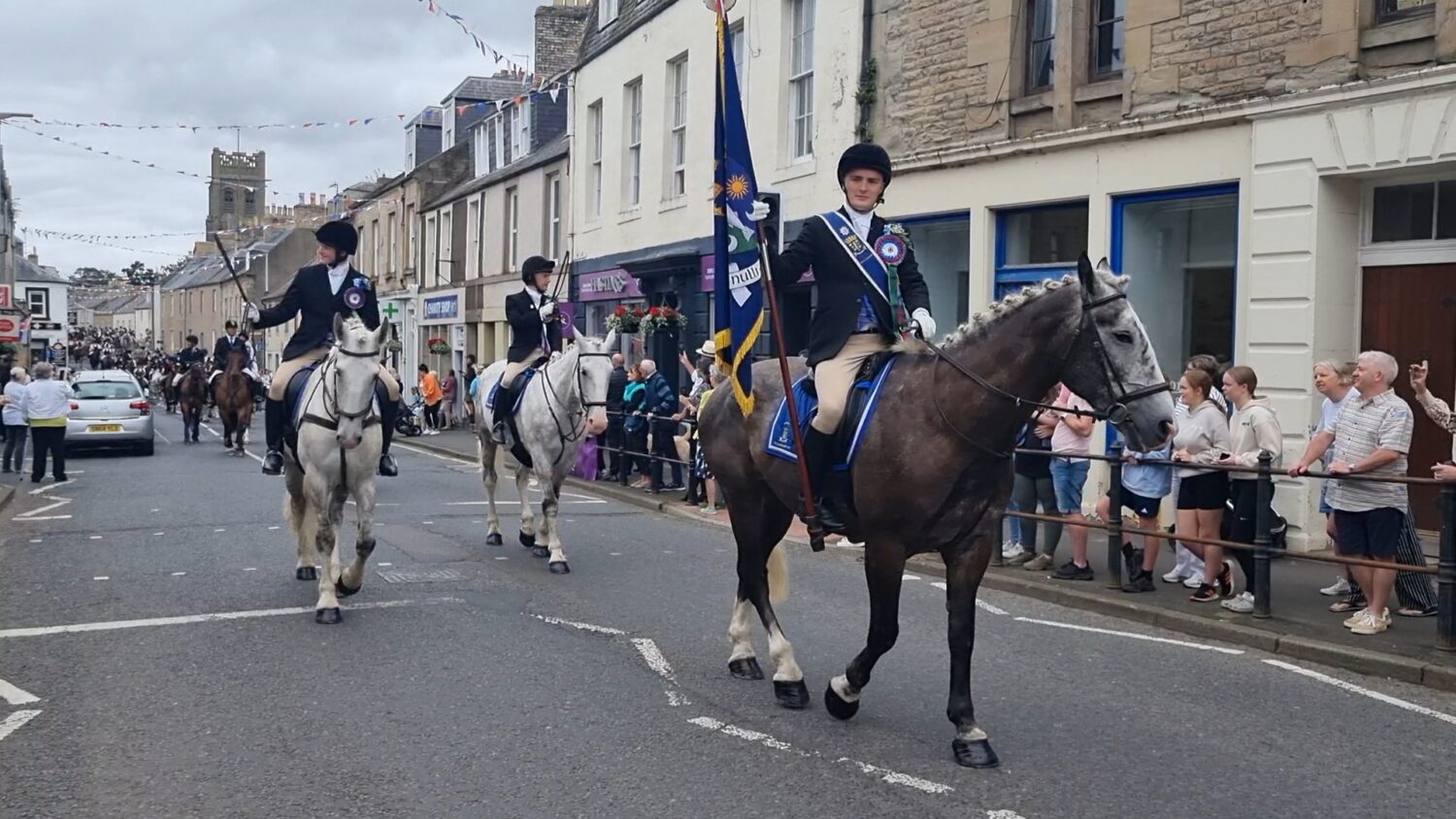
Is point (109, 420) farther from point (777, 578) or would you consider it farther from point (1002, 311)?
point (1002, 311)

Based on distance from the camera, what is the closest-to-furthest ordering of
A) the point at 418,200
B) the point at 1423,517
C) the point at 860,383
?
the point at 860,383 < the point at 1423,517 < the point at 418,200

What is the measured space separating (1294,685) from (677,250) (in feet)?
58.9

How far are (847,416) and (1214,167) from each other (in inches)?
343

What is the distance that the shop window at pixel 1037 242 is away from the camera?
15188 mm

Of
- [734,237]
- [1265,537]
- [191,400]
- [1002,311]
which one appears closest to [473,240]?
[191,400]

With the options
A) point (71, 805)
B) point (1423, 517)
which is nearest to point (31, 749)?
point (71, 805)

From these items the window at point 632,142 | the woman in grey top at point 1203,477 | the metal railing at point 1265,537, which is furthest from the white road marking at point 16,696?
the window at point 632,142

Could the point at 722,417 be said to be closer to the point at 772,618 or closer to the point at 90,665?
the point at 772,618

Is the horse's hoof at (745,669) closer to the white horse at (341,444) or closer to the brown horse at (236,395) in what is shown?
the white horse at (341,444)

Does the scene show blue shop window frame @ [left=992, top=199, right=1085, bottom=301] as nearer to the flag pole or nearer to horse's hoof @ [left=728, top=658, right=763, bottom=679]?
→ horse's hoof @ [left=728, top=658, right=763, bottom=679]

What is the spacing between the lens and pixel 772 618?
6.78 metres

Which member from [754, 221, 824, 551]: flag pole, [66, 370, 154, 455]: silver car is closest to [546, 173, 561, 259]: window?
[66, 370, 154, 455]: silver car

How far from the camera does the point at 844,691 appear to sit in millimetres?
6023

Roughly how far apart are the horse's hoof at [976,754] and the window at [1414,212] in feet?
27.5
